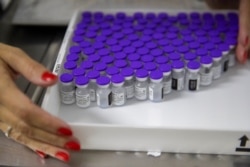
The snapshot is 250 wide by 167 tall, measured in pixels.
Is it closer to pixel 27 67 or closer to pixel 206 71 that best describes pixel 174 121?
pixel 206 71

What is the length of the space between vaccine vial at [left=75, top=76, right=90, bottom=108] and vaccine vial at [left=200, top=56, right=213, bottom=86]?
236 millimetres

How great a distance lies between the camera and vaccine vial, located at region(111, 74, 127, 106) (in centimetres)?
71

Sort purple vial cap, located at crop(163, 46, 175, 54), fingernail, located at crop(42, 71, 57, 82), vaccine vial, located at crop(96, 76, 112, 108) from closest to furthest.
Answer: fingernail, located at crop(42, 71, 57, 82), vaccine vial, located at crop(96, 76, 112, 108), purple vial cap, located at crop(163, 46, 175, 54)

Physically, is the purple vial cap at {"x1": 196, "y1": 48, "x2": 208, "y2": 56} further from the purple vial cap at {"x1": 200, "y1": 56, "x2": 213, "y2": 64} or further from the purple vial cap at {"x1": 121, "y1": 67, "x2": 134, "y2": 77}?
the purple vial cap at {"x1": 121, "y1": 67, "x2": 134, "y2": 77}

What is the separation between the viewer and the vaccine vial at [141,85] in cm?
73

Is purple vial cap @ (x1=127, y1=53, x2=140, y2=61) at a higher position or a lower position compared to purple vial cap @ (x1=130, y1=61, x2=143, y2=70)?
lower

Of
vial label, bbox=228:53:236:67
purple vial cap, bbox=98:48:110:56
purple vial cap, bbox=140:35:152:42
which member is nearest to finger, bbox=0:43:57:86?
purple vial cap, bbox=98:48:110:56

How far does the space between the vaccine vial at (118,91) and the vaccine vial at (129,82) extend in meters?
0.01

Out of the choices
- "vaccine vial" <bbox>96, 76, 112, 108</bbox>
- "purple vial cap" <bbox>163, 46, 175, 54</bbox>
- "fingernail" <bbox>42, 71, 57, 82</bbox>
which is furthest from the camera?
"purple vial cap" <bbox>163, 46, 175, 54</bbox>

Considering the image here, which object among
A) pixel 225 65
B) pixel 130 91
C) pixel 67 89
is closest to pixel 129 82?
pixel 130 91

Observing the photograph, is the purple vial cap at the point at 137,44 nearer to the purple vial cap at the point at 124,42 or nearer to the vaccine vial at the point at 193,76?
the purple vial cap at the point at 124,42

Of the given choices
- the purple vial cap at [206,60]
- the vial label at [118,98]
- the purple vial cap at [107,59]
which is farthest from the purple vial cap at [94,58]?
the purple vial cap at [206,60]

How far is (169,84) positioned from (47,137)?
0.27 meters

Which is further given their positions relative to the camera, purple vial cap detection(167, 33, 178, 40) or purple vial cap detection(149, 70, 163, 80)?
purple vial cap detection(167, 33, 178, 40)
